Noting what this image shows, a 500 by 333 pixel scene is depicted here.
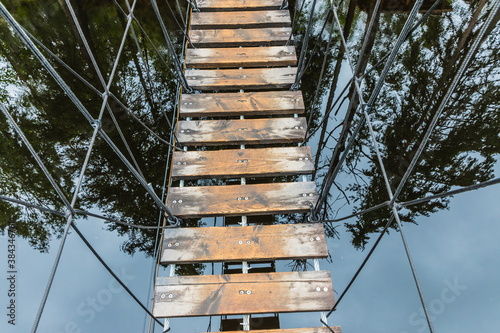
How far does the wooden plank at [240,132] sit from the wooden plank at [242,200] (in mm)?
417

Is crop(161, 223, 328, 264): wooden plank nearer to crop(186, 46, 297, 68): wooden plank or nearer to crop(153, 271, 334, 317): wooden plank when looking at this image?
crop(153, 271, 334, 317): wooden plank

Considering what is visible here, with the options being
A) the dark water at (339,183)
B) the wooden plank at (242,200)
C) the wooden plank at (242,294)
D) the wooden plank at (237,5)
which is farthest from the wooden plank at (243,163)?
the wooden plank at (237,5)

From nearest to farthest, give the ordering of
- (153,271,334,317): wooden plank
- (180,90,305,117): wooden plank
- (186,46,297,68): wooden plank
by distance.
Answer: (153,271,334,317): wooden plank, (180,90,305,117): wooden plank, (186,46,297,68): wooden plank

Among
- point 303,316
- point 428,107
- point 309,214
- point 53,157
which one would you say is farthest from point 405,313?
point 53,157

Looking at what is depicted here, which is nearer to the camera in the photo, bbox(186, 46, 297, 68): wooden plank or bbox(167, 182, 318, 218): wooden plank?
bbox(167, 182, 318, 218): wooden plank

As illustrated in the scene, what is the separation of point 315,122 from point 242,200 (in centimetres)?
127

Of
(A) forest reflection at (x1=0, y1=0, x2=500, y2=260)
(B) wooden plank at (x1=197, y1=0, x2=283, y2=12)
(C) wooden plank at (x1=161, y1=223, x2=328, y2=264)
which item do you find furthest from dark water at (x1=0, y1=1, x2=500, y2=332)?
(B) wooden plank at (x1=197, y1=0, x2=283, y2=12)

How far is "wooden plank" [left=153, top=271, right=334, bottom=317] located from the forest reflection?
1.96 feet

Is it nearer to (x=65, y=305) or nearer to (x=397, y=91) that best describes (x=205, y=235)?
(x=65, y=305)

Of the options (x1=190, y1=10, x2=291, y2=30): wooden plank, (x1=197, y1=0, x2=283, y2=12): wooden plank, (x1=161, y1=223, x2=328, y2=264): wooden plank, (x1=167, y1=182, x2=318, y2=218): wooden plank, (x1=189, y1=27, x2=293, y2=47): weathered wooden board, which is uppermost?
(x1=197, y1=0, x2=283, y2=12): wooden plank

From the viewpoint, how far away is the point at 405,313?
7.23ft

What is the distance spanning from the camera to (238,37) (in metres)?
3.40

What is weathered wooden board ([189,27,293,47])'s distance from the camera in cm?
338

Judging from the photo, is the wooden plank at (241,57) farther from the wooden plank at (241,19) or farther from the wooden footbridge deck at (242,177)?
the wooden plank at (241,19)
